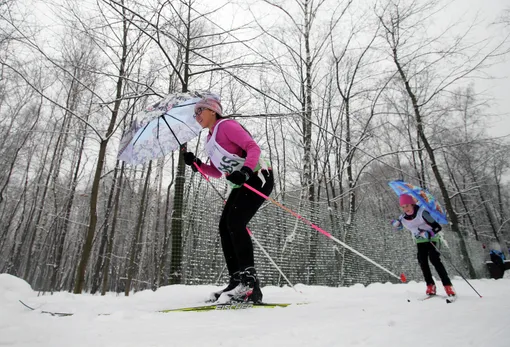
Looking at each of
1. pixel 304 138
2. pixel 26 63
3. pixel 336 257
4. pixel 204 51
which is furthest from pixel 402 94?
pixel 26 63

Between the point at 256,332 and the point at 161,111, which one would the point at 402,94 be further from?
the point at 256,332

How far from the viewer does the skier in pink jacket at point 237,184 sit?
93.0 inches

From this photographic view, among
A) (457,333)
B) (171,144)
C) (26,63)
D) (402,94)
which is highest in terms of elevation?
(402,94)

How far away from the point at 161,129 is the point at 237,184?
141 centimetres

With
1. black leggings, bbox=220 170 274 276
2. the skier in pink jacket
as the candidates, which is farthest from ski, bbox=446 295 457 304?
black leggings, bbox=220 170 274 276

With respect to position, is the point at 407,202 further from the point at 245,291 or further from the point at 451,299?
the point at 245,291

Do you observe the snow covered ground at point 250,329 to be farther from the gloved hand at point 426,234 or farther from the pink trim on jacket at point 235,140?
the gloved hand at point 426,234

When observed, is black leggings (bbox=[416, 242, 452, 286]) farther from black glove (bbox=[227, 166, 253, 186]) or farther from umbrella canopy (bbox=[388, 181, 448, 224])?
black glove (bbox=[227, 166, 253, 186])

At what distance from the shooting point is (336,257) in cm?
768

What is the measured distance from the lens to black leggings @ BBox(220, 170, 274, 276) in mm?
2418

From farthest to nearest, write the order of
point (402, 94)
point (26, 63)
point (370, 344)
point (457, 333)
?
point (402, 94) → point (26, 63) → point (457, 333) → point (370, 344)

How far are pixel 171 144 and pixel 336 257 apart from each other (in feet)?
20.1

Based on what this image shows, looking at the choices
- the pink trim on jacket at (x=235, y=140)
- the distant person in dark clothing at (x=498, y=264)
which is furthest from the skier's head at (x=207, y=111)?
the distant person in dark clothing at (x=498, y=264)

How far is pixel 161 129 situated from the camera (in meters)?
3.22
